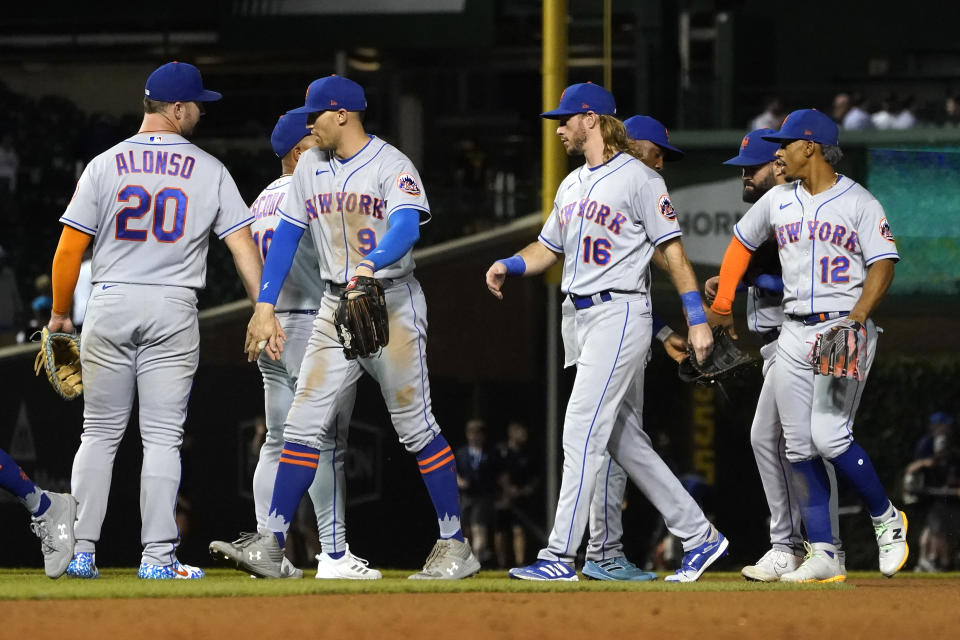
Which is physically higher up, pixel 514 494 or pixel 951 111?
pixel 951 111

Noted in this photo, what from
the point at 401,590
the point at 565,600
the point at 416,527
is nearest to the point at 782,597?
the point at 565,600

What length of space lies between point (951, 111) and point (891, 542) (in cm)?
801

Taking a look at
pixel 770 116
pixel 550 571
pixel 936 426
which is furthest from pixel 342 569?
pixel 770 116

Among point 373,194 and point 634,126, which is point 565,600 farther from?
point 634,126

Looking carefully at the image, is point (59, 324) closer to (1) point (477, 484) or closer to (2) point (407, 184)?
(2) point (407, 184)

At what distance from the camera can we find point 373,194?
17.9 ft

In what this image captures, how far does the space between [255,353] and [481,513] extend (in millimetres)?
5324

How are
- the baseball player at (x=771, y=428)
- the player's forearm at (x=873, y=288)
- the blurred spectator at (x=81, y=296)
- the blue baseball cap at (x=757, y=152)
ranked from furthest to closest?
the blurred spectator at (x=81, y=296), the blue baseball cap at (x=757, y=152), the baseball player at (x=771, y=428), the player's forearm at (x=873, y=288)

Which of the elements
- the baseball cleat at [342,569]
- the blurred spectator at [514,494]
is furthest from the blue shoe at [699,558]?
the blurred spectator at [514,494]

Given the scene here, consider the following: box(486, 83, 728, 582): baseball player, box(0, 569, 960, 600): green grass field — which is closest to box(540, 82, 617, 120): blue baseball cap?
box(486, 83, 728, 582): baseball player

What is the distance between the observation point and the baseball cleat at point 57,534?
525cm

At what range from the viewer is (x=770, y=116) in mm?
12969

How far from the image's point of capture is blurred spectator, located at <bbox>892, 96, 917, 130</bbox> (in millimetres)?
13220

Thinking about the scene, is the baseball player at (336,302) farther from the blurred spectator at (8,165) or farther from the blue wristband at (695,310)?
the blurred spectator at (8,165)
